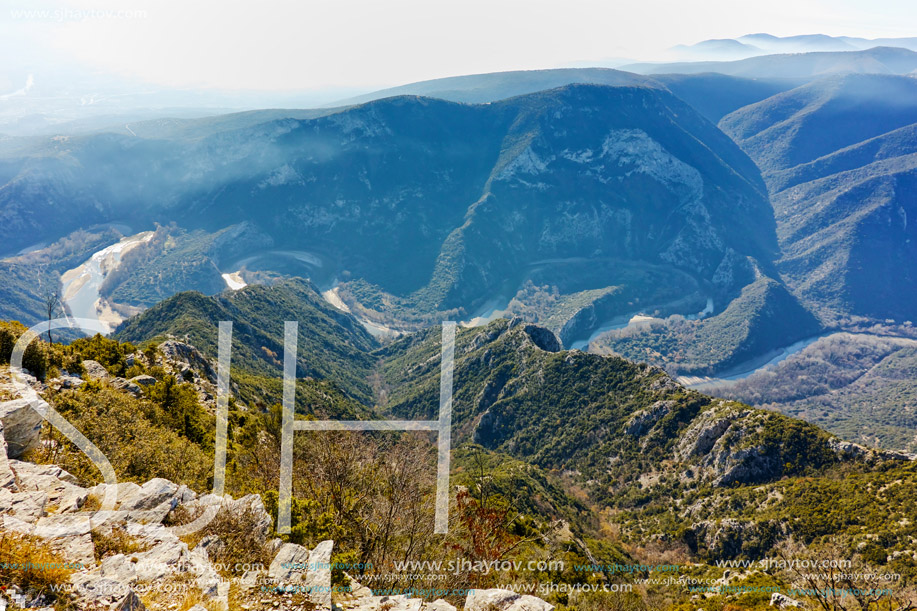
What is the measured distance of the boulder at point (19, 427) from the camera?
16.5 m

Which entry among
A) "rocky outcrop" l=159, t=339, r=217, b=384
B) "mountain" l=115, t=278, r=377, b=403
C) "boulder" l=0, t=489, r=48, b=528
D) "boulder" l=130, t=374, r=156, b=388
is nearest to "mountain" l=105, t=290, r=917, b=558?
"mountain" l=115, t=278, r=377, b=403

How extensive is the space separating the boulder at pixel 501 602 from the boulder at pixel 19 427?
17754mm

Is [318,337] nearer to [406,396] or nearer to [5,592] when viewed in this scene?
[406,396]

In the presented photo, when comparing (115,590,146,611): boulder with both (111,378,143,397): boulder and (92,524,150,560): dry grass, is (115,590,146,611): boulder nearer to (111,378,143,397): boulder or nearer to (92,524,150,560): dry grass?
(92,524,150,560): dry grass

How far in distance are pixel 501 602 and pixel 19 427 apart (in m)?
19.2

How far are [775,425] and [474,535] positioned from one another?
62223 mm

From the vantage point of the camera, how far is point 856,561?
4062 cm

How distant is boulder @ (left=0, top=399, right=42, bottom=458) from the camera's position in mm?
16547

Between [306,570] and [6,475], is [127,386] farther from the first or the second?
[306,570]

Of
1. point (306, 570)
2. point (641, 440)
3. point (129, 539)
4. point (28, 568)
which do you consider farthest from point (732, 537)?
point (28, 568)

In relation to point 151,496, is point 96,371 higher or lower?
lower

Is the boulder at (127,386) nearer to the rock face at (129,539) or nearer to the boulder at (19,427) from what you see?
the boulder at (19,427)

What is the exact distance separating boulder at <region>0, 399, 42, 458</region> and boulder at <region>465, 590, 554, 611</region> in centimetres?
1775

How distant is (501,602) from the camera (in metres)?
16.8
